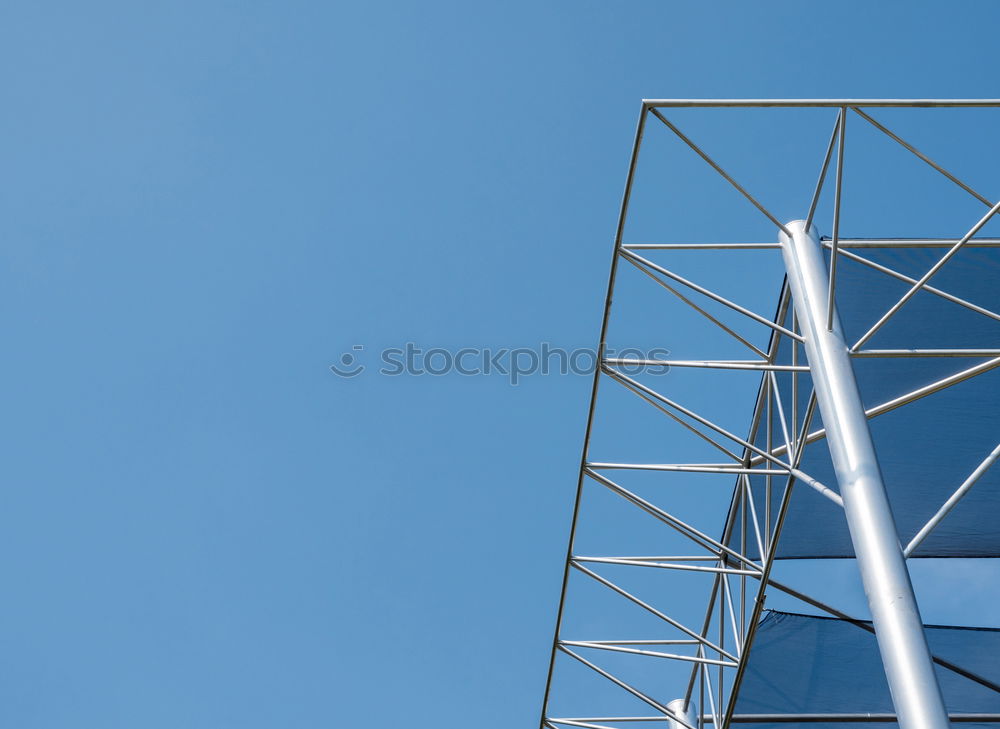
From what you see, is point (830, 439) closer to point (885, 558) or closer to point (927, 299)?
point (885, 558)

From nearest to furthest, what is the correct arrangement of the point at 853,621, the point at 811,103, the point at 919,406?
the point at 811,103
the point at 919,406
the point at 853,621

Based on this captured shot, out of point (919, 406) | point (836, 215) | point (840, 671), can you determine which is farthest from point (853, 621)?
point (836, 215)

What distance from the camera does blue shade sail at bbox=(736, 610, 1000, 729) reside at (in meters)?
12.3

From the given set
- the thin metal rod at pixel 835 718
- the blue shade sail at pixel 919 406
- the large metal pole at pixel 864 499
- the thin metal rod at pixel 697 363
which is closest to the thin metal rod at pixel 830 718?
the thin metal rod at pixel 835 718

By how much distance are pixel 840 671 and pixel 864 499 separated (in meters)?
5.80

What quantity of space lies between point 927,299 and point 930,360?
0.73 m

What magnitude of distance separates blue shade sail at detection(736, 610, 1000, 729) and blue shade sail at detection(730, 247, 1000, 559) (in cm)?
101

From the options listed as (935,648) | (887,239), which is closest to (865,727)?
(935,648)

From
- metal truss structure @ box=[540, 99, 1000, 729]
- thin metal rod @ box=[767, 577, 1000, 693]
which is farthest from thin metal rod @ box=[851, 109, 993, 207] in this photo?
thin metal rod @ box=[767, 577, 1000, 693]

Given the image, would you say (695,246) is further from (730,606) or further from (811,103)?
(730,606)

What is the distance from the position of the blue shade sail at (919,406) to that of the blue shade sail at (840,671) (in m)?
1.01

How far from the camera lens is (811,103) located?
845cm

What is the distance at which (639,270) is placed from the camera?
9719 millimetres

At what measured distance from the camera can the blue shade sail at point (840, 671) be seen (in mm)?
12297
